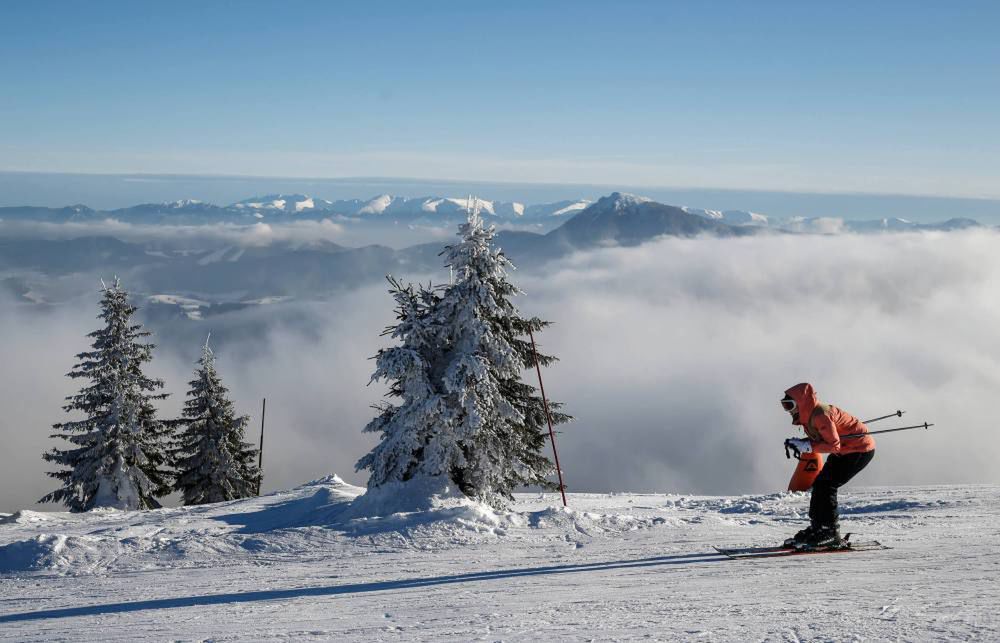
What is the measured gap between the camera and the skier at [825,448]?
951cm

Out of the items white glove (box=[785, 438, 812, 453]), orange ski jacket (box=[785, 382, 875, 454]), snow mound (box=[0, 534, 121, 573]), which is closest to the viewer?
orange ski jacket (box=[785, 382, 875, 454])

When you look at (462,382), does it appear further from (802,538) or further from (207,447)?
(207,447)

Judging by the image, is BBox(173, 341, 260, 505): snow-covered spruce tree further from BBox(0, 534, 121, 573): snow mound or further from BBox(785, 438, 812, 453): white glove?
BBox(785, 438, 812, 453): white glove

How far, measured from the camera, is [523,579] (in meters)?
9.53

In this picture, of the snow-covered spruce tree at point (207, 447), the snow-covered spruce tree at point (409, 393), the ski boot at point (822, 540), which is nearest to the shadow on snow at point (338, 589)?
the ski boot at point (822, 540)

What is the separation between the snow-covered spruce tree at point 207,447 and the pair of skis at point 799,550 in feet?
94.4

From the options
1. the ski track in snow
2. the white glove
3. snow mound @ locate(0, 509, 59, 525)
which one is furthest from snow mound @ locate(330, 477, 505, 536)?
snow mound @ locate(0, 509, 59, 525)

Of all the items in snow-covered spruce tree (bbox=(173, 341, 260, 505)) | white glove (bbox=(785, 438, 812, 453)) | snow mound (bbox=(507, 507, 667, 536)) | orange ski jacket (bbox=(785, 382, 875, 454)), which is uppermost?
orange ski jacket (bbox=(785, 382, 875, 454))

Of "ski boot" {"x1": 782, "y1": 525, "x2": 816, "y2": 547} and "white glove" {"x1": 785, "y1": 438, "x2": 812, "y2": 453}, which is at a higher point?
"white glove" {"x1": 785, "y1": 438, "x2": 812, "y2": 453}

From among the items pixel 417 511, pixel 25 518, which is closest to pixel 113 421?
pixel 25 518

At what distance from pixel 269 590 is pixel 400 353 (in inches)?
303

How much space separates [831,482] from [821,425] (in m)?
0.97

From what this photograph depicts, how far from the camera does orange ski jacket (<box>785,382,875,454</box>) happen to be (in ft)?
31.0

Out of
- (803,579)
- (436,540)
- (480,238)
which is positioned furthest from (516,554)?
(480,238)
